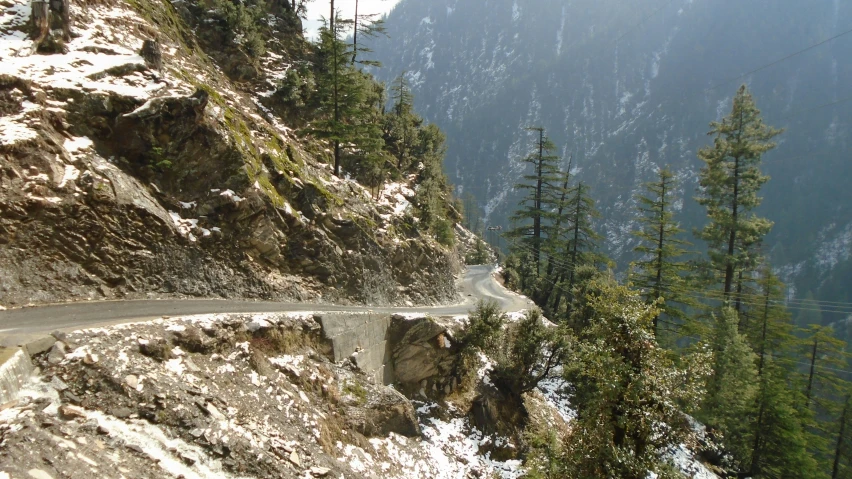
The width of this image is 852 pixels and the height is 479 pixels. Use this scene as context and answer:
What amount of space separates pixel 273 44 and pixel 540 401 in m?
32.7

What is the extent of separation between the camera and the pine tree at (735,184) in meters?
26.8

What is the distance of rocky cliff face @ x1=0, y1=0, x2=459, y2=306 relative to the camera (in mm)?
12453

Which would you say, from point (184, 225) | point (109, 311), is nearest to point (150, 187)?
point (184, 225)

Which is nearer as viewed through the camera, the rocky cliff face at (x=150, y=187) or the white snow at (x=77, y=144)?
the rocky cliff face at (x=150, y=187)

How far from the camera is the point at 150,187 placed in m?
15.6

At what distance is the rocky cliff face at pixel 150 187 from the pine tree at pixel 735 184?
2264cm

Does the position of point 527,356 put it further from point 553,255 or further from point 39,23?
point 39,23

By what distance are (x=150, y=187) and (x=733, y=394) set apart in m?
32.9

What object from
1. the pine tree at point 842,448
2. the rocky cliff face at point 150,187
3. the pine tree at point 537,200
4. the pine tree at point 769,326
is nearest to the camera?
the rocky cliff face at point 150,187

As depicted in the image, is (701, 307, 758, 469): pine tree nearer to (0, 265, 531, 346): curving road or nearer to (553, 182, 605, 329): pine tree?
(553, 182, 605, 329): pine tree

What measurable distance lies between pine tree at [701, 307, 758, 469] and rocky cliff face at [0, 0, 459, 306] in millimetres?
19904

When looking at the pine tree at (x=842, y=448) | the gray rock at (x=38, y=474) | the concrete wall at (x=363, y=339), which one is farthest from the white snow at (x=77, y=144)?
the pine tree at (x=842, y=448)

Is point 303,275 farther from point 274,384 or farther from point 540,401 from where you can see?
point 540,401

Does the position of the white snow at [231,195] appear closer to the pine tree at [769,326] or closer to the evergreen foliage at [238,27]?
the evergreen foliage at [238,27]
